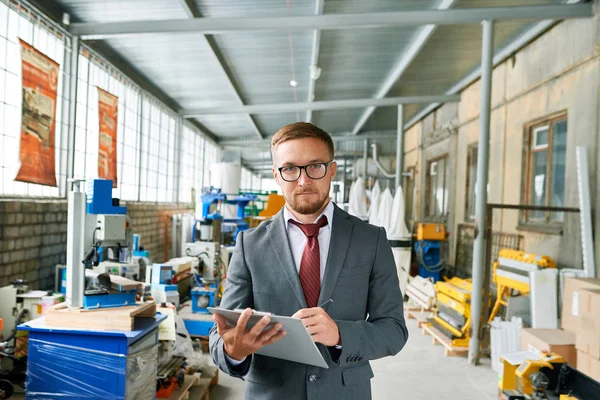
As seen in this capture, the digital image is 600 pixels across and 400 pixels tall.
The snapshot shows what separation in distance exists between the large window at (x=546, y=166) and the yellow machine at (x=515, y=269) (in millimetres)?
850

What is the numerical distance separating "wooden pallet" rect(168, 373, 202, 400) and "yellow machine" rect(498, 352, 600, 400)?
234 cm

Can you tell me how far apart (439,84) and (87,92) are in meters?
6.28

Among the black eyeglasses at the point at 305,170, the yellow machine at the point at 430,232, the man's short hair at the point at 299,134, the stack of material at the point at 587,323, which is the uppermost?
the man's short hair at the point at 299,134

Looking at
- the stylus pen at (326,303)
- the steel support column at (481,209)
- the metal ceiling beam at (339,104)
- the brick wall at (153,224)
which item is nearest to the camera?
the stylus pen at (326,303)

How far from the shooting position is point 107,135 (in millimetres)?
5895

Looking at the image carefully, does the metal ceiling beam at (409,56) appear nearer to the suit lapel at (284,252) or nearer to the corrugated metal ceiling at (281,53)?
the corrugated metal ceiling at (281,53)

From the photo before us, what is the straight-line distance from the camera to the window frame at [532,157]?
16.8 feet

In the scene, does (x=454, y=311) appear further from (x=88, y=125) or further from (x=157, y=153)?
(x=157, y=153)

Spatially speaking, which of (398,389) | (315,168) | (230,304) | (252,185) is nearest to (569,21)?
(398,389)

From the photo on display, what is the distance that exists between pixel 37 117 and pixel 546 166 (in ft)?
19.0

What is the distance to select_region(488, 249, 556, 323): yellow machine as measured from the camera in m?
4.24

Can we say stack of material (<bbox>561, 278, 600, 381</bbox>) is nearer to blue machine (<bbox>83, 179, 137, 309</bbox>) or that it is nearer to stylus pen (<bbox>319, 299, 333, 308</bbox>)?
stylus pen (<bbox>319, 299, 333, 308</bbox>)

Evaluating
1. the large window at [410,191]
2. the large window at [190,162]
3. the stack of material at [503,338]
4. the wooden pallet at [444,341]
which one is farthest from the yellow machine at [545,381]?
the large window at [410,191]

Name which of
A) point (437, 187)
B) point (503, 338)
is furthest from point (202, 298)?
point (437, 187)
